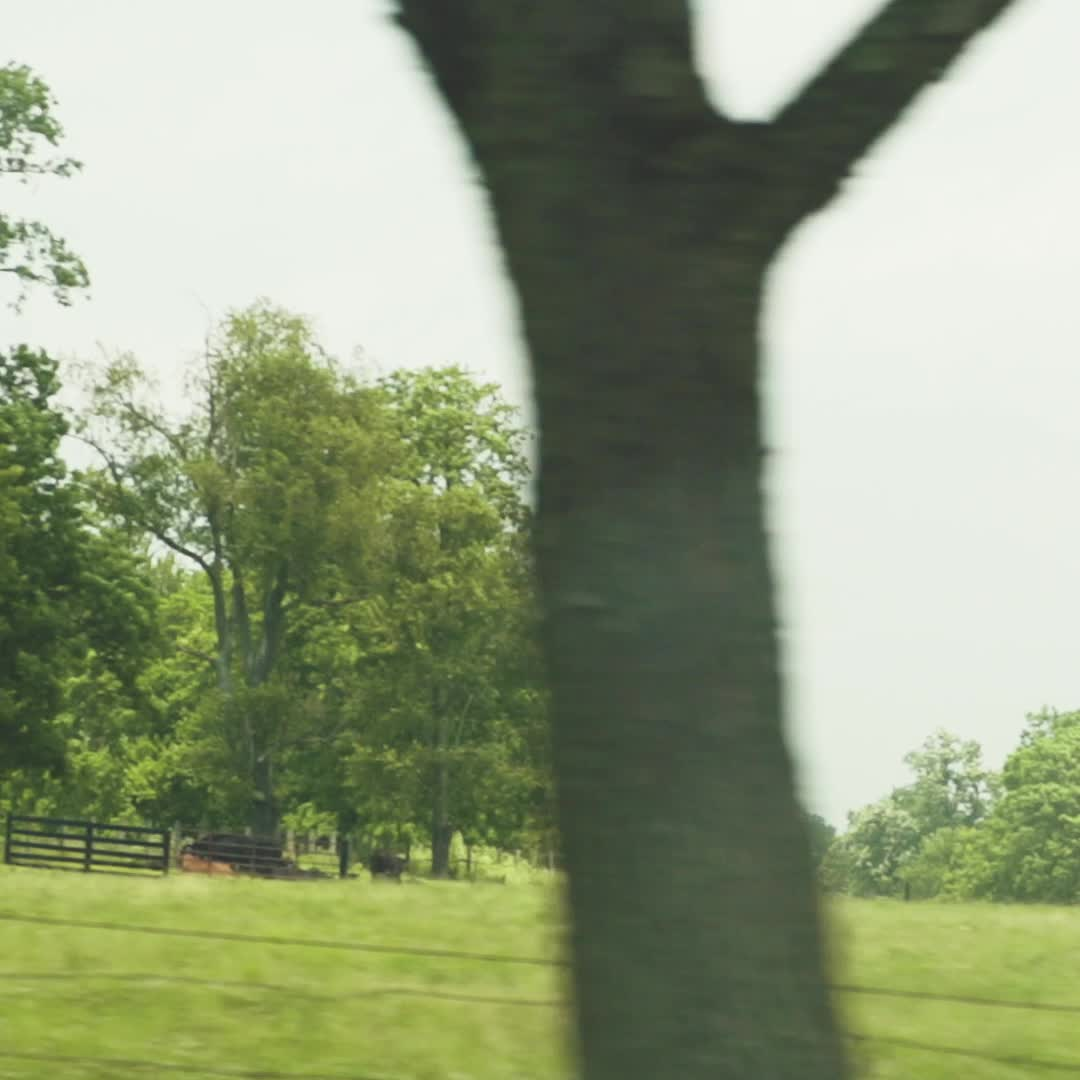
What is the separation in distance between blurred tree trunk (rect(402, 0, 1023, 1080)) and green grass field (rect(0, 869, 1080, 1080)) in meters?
2.03

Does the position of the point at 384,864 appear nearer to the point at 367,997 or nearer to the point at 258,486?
the point at 258,486

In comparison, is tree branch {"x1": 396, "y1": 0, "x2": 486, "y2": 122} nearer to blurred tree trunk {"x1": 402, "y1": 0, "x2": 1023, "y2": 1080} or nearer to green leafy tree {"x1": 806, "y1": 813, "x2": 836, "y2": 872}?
blurred tree trunk {"x1": 402, "y1": 0, "x2": 1023, "y2": 1080}

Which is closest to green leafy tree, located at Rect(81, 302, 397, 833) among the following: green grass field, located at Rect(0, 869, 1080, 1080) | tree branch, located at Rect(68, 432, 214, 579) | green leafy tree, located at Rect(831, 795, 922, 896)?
tree branch, located at Rect(68, 432, 214, 579)

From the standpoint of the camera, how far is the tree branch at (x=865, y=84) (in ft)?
12.7

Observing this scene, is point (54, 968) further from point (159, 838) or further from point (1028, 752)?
point (1028, 752)

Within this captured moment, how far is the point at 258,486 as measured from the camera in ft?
144

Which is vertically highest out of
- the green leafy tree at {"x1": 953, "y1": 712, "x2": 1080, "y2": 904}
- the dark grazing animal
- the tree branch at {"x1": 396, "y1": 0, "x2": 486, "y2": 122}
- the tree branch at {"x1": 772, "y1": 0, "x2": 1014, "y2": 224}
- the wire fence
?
the green leafy tree at {"x1": 953, "y1": 712, "x2": 1080, "y2": 904}

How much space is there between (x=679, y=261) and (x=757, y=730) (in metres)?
1.01

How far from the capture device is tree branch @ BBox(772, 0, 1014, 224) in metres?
3.88

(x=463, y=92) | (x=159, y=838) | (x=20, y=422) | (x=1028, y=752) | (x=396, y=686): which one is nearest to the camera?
(x=463, y=92)

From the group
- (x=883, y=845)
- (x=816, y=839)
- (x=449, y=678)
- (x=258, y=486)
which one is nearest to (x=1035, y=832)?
(x=883, y=845)

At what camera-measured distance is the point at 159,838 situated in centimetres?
4934

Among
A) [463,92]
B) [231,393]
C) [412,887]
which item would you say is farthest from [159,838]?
[463,92]

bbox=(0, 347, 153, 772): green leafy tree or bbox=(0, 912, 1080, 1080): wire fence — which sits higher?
bbox=(0, 347, 153, 772): green leafy tree
